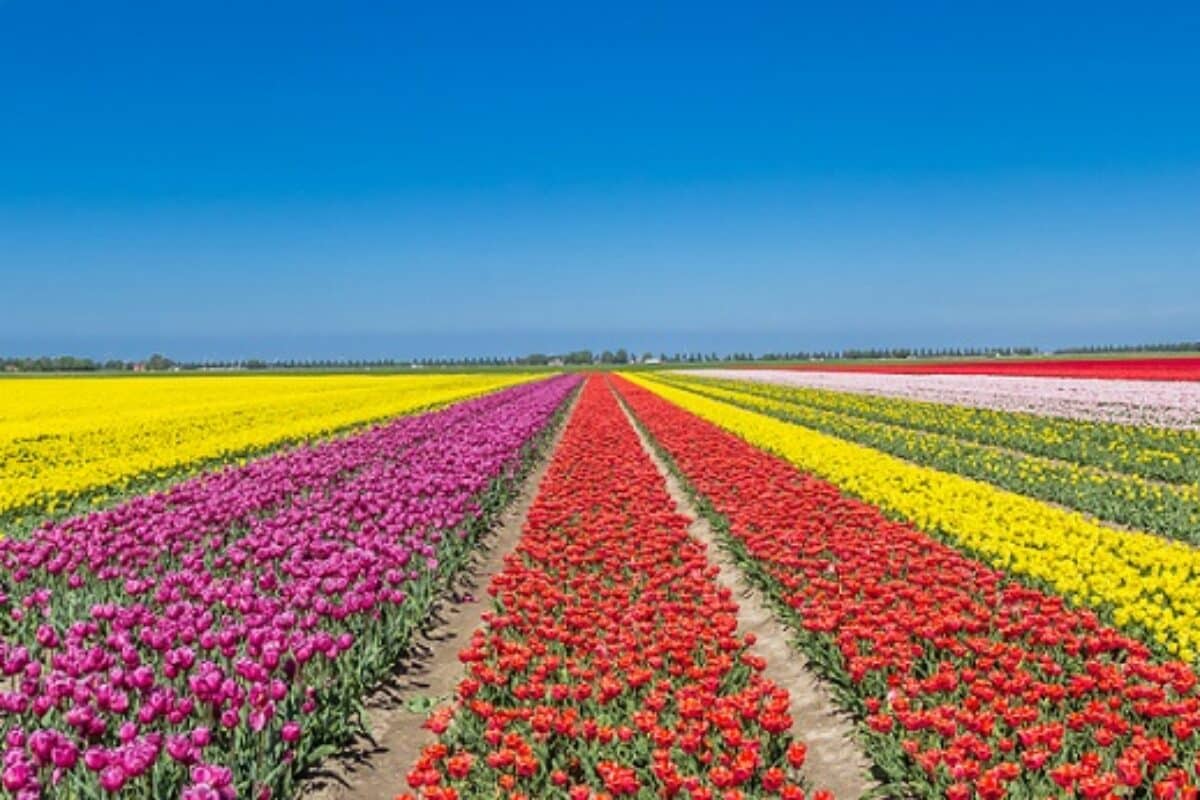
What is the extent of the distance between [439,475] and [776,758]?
28.3 ft

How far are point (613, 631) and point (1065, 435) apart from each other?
21.2 meters

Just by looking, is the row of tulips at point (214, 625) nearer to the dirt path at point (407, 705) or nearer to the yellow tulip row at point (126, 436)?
the dirt path at point (407, 705)

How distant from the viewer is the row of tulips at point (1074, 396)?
29.1 meters

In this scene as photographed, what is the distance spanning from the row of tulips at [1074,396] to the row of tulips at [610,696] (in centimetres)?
2335

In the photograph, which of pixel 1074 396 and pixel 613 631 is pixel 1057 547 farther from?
pixel 1074 396

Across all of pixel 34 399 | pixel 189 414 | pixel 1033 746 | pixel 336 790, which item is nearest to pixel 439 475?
pixel 336 790

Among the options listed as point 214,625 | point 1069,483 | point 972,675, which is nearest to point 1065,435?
point 1069,483

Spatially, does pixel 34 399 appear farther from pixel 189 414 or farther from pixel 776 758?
pixel 776 758

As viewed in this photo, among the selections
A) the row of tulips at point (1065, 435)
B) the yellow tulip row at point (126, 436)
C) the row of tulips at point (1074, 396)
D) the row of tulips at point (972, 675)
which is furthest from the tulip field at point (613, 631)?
the row of tulips at point (1074, 396)

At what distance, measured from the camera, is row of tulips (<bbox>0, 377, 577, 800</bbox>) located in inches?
173

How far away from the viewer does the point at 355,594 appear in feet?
22.0

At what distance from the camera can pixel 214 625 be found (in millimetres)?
6848

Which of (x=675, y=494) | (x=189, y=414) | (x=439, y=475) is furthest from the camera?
(x=189, y=414)

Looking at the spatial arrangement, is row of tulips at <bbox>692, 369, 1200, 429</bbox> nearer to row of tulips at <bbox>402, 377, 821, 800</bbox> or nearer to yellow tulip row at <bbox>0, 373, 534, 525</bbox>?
yellow tulip row at <bbox>0, 373, 534, 525</bbox>
